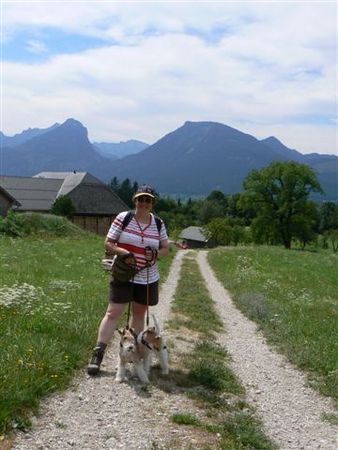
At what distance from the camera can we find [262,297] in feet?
55.2

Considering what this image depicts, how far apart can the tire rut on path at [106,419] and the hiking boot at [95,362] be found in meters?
0.10

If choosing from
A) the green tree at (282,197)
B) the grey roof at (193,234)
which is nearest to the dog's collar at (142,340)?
the green tree at (282,197)

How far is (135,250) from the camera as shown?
26.1 feet

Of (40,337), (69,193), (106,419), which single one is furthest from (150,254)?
(69,193)

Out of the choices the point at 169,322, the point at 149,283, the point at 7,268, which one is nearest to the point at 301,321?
the point at 169,322

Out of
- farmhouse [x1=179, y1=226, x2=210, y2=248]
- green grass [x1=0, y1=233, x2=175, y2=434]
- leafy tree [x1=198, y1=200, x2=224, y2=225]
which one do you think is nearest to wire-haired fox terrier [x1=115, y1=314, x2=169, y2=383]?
green grass [x1=0, y1=233, x2=175, y2=434]

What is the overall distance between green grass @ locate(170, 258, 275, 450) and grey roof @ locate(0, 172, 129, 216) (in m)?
66.7

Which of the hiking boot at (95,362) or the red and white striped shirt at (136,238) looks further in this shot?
the red and white striped shirt at (136,238)

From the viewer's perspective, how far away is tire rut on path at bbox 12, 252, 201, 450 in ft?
18.6

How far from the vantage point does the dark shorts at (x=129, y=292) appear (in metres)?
7.96

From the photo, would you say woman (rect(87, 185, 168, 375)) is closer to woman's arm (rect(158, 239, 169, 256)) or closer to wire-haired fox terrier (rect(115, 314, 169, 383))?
woman's arm (rect(158, 239, 169, 256))

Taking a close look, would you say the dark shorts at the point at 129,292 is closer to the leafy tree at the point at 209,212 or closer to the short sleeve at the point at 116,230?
the short sleeve at the point at 116,230

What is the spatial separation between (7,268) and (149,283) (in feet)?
38.5

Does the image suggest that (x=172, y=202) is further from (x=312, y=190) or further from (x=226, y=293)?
(x=226, y=293)
